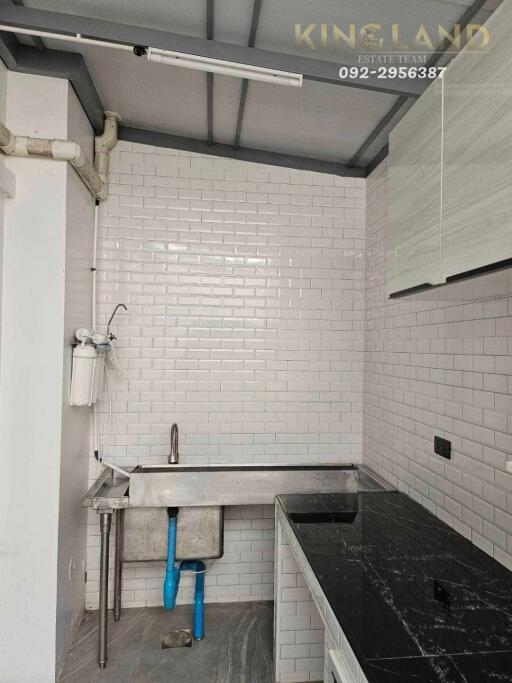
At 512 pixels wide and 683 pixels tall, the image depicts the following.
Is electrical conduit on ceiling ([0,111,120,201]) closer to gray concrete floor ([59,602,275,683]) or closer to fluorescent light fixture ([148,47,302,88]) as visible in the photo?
fluorescent light fixture ([148,47,302,88])

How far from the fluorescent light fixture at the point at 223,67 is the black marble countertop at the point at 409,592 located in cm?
186

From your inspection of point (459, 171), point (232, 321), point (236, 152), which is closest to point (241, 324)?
point (232, 321)

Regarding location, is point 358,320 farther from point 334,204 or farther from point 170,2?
point 170,2

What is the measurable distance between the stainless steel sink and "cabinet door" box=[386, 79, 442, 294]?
3.82ft

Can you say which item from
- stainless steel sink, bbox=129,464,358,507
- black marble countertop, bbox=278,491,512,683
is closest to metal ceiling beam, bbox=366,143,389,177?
stainless steel sink, bbox=129,464,358,507

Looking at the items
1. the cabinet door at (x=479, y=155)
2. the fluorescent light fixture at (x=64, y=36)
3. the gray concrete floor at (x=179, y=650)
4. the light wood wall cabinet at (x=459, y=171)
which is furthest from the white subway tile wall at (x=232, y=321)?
the cabinet door at (x=479, y=155)

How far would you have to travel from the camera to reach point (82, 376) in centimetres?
208

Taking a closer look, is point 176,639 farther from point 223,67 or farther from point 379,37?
point 379,37

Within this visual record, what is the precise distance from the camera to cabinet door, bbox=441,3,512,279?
986mm

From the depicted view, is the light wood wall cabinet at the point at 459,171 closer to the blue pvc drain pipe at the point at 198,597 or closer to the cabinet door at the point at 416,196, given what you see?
the cabinet door at the point at 416,196

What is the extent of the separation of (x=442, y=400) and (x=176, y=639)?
74.8 inches

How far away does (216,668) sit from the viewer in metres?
2.10

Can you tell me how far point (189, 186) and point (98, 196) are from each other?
0.55m

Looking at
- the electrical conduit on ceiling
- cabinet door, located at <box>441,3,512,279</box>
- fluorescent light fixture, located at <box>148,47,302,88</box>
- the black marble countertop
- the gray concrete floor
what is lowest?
the gray concrete floor
